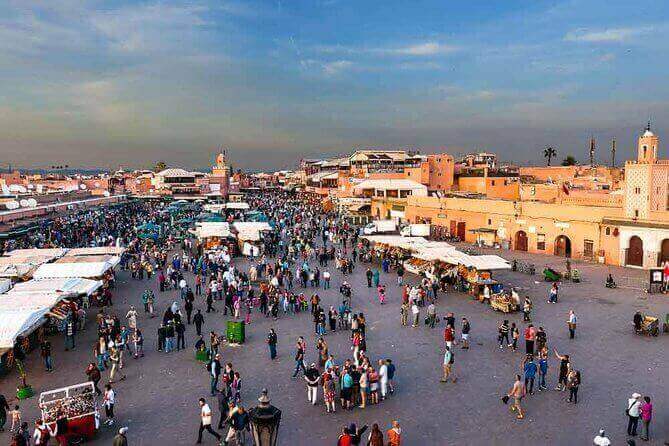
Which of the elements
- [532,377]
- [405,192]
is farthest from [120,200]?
[532,377]

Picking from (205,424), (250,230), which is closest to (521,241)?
(250,230)

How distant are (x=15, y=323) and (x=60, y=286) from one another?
4.45 meters

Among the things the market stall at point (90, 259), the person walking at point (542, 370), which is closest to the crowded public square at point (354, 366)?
the person walking at point (542, 370)

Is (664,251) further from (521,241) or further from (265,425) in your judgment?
(265,425)

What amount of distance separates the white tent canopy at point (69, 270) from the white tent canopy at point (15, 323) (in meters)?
5.92

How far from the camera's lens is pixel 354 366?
1122cm

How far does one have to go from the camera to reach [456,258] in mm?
21438

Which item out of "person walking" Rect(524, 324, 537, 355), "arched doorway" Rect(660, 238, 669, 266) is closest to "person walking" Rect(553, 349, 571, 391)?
"person walking" Rect(524, 324, 537, 355)

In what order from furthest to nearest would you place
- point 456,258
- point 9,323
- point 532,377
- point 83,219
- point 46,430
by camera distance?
point 83,219, point 456,258, point 9,323, point 532,377, point 46,430

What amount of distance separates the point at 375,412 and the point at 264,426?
5.57 m

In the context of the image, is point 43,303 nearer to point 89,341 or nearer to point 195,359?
point 89,341

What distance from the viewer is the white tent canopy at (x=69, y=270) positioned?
19000 millimetres

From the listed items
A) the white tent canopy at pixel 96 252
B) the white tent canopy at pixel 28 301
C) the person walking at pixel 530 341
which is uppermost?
the white tent canopy at pixel 28 301

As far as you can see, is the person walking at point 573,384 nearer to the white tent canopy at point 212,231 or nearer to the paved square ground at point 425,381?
the paved square ground at point 425,381
